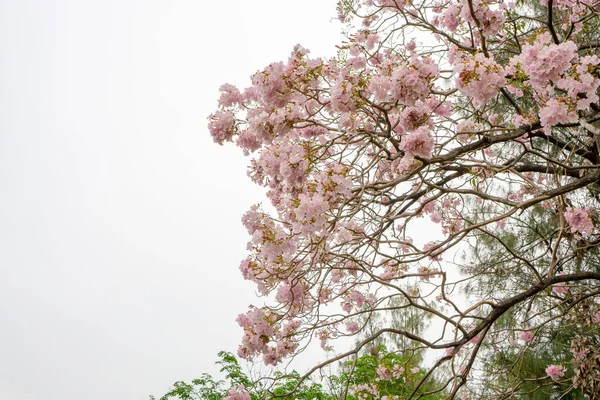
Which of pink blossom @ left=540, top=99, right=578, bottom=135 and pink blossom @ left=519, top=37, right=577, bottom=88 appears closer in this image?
pink blossom @ left=519, top=37, right=577, bottom=88

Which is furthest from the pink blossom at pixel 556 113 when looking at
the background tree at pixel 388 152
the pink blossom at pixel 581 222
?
the pink blossom at pixel 581 222

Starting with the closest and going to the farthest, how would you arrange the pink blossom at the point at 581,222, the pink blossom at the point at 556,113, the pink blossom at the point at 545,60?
the pink blossom at the point at 545,60 → the pink blossom at the point at 556,113 → the pink blossom at the point at 581,222

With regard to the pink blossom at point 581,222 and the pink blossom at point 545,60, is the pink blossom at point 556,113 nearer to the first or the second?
the pink blossom at point 545,60

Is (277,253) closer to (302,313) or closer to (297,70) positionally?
(302,313)

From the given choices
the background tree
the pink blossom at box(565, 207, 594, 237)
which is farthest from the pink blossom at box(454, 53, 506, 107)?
the pink blossom at box(565, 207, 594, 237)

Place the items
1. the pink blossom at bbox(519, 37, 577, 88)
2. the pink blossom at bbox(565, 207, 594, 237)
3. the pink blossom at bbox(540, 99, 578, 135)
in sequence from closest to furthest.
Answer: the pink blossom at bbox(519, 37, 577, 88) < the pink blossom at bbox(540, 99, 578, 135) < the pink blossom at bbox(565, 207, 594, 237)

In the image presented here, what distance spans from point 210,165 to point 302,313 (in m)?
11.7

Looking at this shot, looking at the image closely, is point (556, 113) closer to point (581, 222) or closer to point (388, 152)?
point (388, 152)

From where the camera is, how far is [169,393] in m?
8.32

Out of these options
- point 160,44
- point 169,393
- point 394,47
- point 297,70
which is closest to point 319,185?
point 297,70

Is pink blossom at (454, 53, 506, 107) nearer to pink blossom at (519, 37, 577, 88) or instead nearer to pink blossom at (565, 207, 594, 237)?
pink blossom at (519, 37, 577, 88)

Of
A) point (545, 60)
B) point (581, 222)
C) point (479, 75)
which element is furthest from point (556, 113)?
point (581, 222)

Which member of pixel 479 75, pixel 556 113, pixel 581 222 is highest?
pixel 581 222

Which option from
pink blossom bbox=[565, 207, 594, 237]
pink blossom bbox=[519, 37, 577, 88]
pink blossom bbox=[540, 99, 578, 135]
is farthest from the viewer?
pink blossom bbox=[565, 207, 594, 237]
